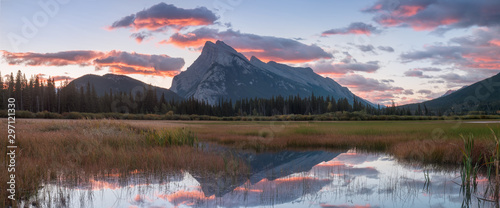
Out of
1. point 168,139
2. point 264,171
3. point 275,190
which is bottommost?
point 264,171

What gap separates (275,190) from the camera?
35.7 feet

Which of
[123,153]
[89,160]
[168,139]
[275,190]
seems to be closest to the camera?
[275,190]

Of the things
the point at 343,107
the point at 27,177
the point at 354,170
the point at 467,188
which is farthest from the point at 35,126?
the point at 343,107

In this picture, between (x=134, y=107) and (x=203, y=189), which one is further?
(x=134, y=107)

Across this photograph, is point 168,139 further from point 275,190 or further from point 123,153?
point 275,190

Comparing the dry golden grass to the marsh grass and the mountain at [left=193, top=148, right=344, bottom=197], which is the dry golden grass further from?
the mountain at [left=193, top=148, right=344, bottom=197]

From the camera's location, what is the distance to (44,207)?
28.1 feet

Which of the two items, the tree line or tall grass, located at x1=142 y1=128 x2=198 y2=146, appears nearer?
tall grass, located at x1=142 y1=128 x2=198 y2=146

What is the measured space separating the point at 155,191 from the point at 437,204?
9166 millimetres

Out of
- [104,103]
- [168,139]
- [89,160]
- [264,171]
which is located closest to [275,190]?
[264,171]

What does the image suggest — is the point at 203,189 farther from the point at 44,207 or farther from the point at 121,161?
the point at 121,161

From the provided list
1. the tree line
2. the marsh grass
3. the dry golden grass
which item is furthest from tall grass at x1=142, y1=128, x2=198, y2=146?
the tree line

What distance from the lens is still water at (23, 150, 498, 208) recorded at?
370 inches

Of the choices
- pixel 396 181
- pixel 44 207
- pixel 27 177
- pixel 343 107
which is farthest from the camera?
pixel 343 107
